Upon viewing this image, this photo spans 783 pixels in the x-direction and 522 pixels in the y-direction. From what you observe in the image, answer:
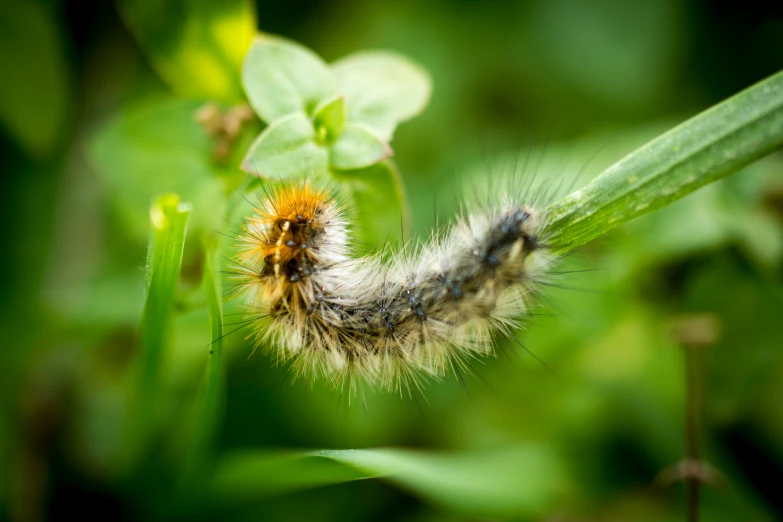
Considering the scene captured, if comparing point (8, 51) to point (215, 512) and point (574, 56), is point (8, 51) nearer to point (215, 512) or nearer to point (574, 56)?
point (215, 512)

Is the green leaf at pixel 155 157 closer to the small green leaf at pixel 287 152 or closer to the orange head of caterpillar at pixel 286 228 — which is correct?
the orange head of caterpillar at pixel 286 228

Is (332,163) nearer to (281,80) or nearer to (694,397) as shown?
(281,80)

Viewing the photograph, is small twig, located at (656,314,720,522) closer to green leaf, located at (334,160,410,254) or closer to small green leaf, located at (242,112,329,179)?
green leaf, located at (334,160,410,254)

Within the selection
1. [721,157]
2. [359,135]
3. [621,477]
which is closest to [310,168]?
[359,135]

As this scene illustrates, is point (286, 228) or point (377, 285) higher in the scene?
point (286, 228)

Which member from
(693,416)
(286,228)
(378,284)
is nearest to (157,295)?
(286,228)
